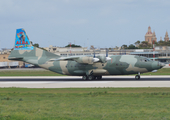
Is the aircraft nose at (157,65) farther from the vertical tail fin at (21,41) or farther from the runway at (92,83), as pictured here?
the vertical tail fin at (21,41)

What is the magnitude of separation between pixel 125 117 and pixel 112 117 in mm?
686

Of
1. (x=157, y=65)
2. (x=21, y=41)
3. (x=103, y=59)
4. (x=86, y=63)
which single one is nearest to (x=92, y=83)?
(x=86, y=63)

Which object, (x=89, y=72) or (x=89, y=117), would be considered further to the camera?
(x=89, y=72)

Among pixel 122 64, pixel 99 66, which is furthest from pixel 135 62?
pixel 99 66

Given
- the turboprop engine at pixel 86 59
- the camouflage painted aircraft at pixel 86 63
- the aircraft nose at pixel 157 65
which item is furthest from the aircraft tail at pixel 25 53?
the aircraft nose at pixel 157 65

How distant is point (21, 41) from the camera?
39625 millimetres

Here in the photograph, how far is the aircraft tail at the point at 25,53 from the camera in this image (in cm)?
3934

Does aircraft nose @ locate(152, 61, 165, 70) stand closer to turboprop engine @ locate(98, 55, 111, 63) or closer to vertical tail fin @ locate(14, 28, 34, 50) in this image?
turboprop engine @ locate(98, 55, 111, 63)

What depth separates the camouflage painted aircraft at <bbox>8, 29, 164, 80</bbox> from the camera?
3519 cm

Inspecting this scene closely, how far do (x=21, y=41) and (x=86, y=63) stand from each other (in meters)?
11.8

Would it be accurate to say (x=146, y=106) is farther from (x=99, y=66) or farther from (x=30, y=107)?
(x=99, y=66)

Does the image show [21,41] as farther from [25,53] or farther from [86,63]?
[86,63]

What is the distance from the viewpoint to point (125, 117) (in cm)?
1280

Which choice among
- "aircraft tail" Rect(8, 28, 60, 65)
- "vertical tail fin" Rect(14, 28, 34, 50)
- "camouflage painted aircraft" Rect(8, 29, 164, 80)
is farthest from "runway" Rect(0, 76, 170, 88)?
"vertical tail fin" Rect(14, 28, 34, 50)
